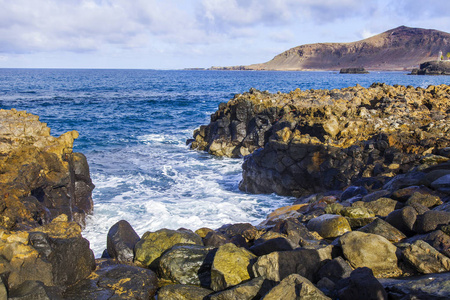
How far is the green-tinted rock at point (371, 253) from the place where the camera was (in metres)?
5.42

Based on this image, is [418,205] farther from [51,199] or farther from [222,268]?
[51,199]

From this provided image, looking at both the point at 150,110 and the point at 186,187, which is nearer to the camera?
the point at 186,187

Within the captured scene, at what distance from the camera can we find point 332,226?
7336mm

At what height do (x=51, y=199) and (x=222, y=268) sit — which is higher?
(x=222, y=268)

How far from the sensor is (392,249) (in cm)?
555

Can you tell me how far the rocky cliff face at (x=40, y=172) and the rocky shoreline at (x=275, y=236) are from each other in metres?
0.04

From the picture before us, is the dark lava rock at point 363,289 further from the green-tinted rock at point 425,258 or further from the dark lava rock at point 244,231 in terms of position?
the dark lava rock at point 244,231

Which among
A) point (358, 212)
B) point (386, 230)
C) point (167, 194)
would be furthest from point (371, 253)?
point (167, 194)

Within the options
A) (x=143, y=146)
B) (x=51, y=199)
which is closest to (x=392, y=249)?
(x=51, y=199)

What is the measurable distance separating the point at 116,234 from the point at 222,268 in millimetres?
2545

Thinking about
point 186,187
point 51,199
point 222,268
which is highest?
point 222,268

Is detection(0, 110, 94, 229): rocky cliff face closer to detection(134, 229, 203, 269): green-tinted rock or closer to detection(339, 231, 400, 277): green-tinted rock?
detection(134, 229, 203, 269): green-tinted rock

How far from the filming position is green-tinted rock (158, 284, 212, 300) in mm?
5000

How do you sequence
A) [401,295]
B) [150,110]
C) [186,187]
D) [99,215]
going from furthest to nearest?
[150,110] → [186,187] → [99,215] → [401,295]
